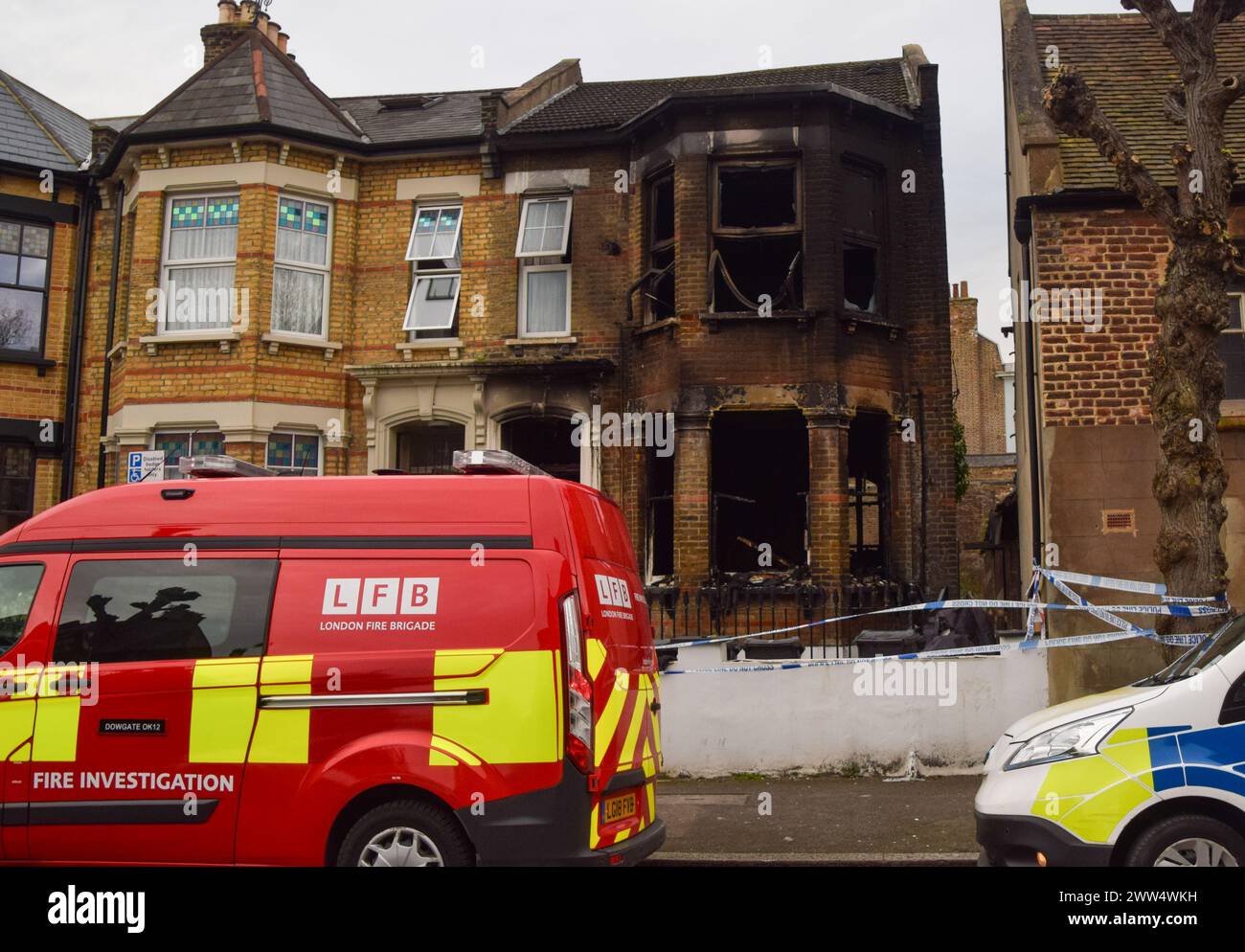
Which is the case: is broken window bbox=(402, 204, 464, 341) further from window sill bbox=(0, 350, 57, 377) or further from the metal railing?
window sill bbox=(0, 350, 57, 377)

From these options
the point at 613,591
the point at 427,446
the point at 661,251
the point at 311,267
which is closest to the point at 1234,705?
the point at 613,591

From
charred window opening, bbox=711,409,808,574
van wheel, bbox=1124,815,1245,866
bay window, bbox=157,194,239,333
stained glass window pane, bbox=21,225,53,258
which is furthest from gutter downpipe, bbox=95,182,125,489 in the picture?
van wheel, bbox=1124,815,1245,866

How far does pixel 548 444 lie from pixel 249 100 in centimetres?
601

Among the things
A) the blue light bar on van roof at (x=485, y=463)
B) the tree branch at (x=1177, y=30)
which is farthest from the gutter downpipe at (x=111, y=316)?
the tree branch at (x=1177, y=30)

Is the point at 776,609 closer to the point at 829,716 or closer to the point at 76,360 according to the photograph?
the point at 829,716

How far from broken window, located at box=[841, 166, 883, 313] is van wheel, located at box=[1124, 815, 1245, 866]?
31.3 feet

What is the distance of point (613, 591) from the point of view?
6090 mm

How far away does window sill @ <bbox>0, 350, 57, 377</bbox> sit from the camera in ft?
50.9

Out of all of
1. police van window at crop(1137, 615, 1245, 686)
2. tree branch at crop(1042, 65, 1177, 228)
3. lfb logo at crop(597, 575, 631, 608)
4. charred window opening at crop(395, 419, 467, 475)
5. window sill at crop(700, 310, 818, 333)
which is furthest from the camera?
charred window opening at crop(395, 419, 467, 475)

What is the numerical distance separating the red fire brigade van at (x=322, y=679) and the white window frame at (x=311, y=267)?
8972 mm

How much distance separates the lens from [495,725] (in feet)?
17.5

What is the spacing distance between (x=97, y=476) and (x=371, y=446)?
12.5ft

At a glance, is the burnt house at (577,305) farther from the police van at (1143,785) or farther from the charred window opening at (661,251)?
the police van at (1143,785)

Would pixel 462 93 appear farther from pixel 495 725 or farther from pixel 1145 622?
pixel 495 725
